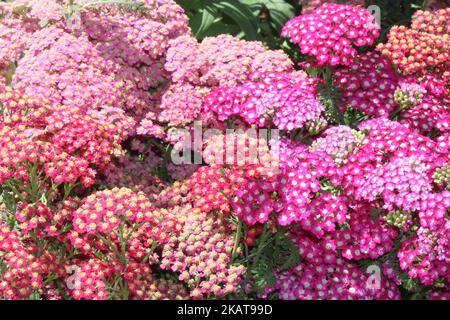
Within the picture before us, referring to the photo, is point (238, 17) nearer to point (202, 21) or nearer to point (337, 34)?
point (202, 21)

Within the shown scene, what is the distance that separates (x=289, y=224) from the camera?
447 centimetres

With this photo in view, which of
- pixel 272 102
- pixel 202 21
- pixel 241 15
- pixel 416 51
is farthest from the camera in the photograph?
pixel 241 15

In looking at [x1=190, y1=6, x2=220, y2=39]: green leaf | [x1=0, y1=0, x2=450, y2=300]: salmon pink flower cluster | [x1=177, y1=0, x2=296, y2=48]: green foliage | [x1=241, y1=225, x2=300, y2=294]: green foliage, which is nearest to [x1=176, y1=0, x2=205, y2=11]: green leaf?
[x1=177, y1=0, x2=296, y2=48]: green foliage

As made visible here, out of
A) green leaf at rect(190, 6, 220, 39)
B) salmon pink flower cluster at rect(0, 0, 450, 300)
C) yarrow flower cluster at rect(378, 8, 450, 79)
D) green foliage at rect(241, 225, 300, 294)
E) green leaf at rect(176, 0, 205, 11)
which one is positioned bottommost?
green foliage at rect(241, 225, 300, 294)

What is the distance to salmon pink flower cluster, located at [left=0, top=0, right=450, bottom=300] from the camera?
4207 millimetres

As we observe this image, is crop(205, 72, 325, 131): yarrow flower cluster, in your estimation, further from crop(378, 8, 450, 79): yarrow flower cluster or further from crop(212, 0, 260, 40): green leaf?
crop(212, 0, 260, 40): green leaf

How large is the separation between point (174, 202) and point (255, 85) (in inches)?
44.3

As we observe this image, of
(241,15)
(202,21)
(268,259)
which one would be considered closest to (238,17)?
(241,15)

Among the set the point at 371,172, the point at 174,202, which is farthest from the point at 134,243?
the point at 371,172

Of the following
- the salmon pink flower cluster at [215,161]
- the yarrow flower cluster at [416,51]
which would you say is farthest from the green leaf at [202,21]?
the yarrow flower cluster at [416,51]

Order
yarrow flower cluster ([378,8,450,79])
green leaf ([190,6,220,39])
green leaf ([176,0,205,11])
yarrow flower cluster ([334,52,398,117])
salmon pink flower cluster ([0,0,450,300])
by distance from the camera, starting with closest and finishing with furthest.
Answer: salmon pink flower cluster ([0,0,450,300])
yarrow flower cluster ([334,52,398,117])
yarrow flower cluster ([378,8,450,79])
green leaf ([190,6,220,39])
green leaf ([176,0,205,11])

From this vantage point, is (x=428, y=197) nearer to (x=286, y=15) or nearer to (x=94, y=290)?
(x=94, y=290)

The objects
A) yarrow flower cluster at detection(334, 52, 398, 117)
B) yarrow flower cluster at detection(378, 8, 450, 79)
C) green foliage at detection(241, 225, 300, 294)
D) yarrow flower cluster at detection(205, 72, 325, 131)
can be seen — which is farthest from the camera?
yarrow flower cluster at detection(378, 8, 450, 79)

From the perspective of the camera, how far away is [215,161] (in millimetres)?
4484
